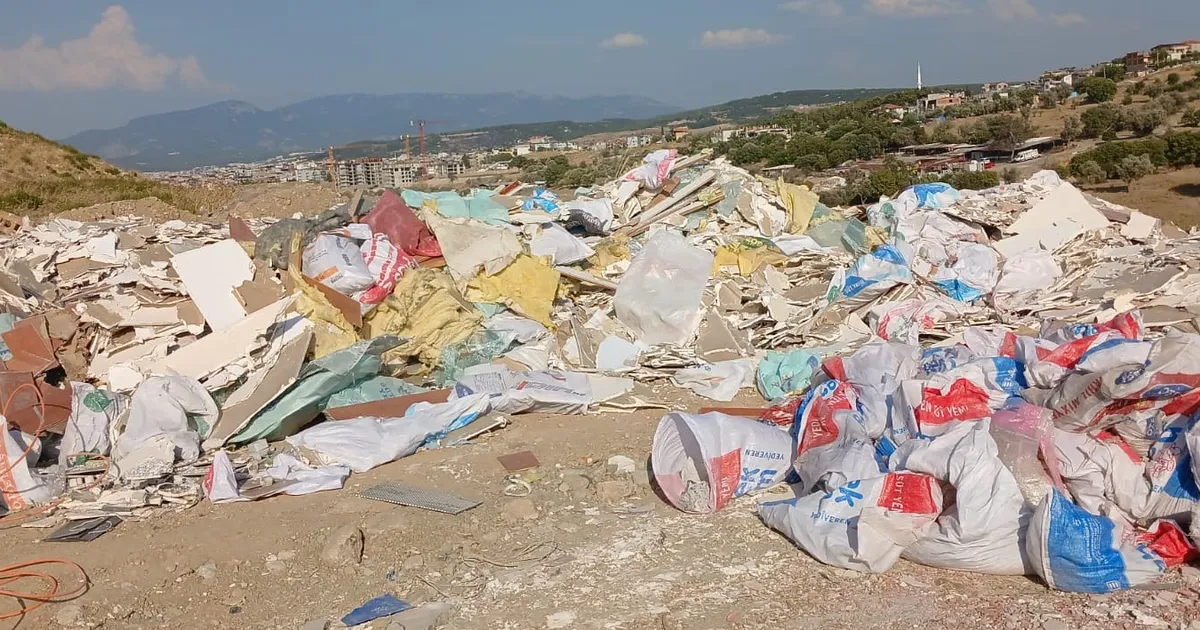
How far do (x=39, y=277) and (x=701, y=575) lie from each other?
561 centimetres

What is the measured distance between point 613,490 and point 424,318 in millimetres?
2370

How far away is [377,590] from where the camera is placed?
11.1 feet

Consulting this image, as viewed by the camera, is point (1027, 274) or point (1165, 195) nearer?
point (1027, 274)

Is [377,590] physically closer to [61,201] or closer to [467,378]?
[467,378]

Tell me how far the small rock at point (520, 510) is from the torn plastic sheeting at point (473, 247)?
2.82 metres

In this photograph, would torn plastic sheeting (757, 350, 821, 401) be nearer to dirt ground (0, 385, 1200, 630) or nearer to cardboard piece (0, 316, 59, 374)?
dirt ground (0, 385, 1200, 630)

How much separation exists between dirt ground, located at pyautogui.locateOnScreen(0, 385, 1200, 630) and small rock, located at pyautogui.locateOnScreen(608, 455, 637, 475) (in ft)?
0.21

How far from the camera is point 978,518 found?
2.99m

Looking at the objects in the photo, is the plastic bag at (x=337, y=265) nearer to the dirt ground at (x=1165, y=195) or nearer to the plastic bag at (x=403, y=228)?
the plastic bag at (x=403, y=228)

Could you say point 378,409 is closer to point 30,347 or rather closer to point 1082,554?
point 30,347

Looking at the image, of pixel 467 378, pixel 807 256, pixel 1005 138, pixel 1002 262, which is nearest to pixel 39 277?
pixel 467 378

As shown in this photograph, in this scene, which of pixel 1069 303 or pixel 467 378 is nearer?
pixel 467 378

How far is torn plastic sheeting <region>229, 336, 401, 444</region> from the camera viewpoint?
15.9ft

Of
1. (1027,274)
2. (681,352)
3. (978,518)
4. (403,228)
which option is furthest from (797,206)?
(978,518)
